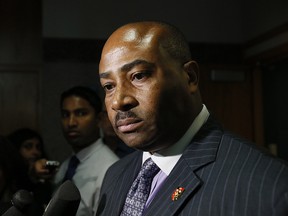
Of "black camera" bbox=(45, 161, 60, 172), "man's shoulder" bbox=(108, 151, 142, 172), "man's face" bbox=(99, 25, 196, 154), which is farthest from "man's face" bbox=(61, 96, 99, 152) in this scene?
"man's face" bbox=(99, 25, 196, 154)

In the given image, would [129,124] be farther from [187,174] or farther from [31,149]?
[31,149]

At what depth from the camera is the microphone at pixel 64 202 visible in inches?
31.5

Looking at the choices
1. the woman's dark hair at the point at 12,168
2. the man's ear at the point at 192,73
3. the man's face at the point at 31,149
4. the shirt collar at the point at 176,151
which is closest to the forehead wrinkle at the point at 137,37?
the man's ear at the point at 192,73

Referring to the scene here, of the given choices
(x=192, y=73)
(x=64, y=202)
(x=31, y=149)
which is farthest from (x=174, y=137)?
(x=31, y=149)

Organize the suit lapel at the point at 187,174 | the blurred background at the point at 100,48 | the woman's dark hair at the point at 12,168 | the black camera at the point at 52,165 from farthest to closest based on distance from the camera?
1. the blurred background at the point at 100,48
2. the black camera at the point at 52,165
3. the woman's dark hair at the point at 12,168
4. the suit lapel at the point at 187,174

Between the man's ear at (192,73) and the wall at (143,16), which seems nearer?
the man's ear at (192,73)

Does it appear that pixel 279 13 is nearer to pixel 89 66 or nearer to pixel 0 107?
pixel 89 66

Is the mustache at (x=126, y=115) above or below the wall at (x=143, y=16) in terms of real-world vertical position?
below

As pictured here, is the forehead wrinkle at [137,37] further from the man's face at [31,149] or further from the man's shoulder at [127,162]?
the man's face at [31,149]

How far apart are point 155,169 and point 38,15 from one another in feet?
8.89

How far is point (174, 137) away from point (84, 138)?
120 centimetres

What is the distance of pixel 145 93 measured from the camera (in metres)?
0.89

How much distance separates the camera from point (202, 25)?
345cm

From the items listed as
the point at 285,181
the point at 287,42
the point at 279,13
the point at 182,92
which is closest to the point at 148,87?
the point at 182,92
